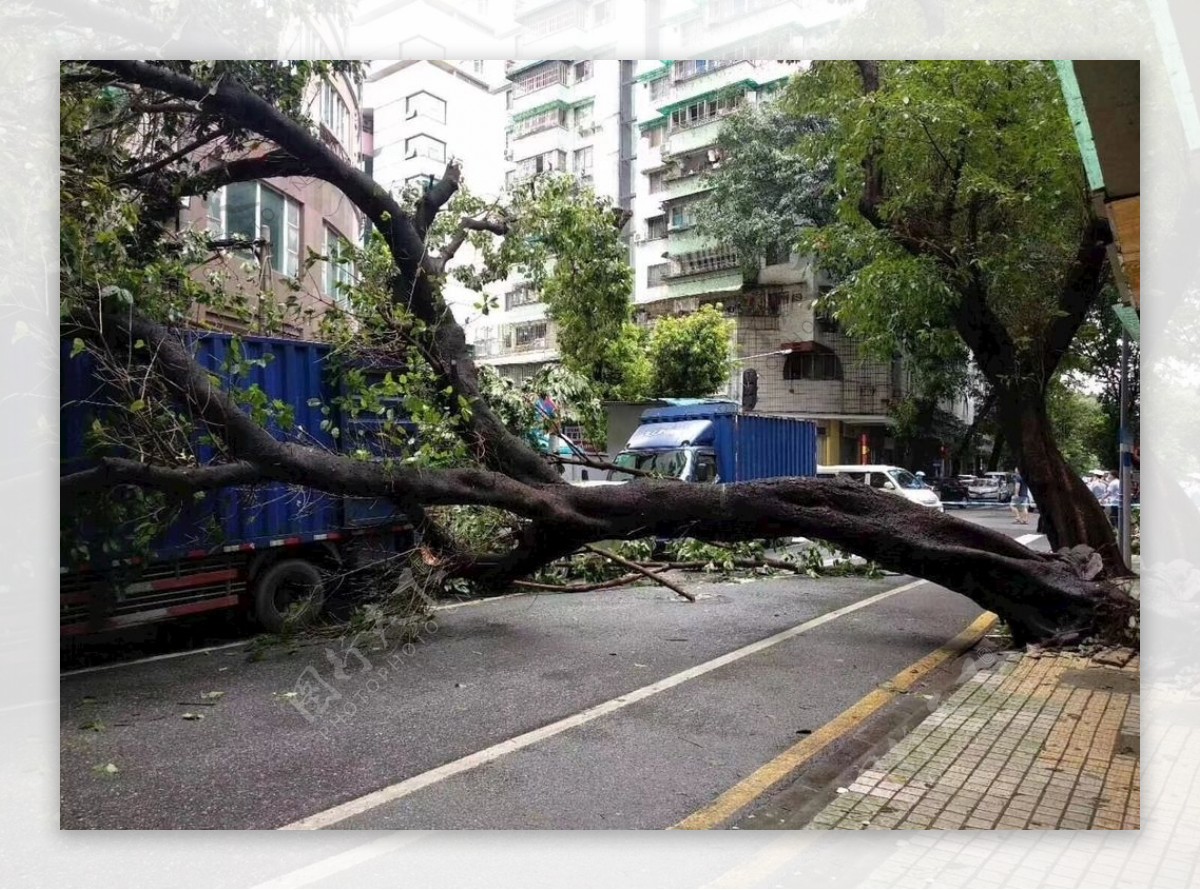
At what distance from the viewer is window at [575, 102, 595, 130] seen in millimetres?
4160

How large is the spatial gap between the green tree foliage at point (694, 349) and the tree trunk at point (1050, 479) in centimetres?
160

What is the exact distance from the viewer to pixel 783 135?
4.32m

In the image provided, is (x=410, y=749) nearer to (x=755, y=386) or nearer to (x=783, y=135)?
(x=755, y=386)

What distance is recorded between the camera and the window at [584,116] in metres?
4.16

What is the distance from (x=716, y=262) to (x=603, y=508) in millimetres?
1547

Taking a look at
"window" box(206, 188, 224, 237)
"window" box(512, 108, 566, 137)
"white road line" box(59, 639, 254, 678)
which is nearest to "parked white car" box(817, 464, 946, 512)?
"window" box(512, 108, 566, 137)

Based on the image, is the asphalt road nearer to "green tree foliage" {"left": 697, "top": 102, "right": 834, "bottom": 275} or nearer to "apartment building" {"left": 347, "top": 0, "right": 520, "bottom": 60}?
"green tree foliage" {"left": 697, "top": 102, "right": 834, "bottom": 275}

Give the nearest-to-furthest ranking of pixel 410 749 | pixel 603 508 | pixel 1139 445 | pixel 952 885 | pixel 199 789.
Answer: pixel 952 885
pixel 199 789
pixel 410 749
pixel 1139 445
pixel 603 508

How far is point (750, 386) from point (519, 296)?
134cm

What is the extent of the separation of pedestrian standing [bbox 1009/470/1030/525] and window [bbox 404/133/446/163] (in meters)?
3.53

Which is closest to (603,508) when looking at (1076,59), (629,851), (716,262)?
(716,262)

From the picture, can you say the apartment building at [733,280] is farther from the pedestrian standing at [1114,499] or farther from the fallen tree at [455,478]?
the pedestrian standing at [1114,499]

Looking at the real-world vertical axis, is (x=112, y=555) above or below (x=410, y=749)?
above

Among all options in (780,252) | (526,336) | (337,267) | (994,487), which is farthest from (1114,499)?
(337,267)
